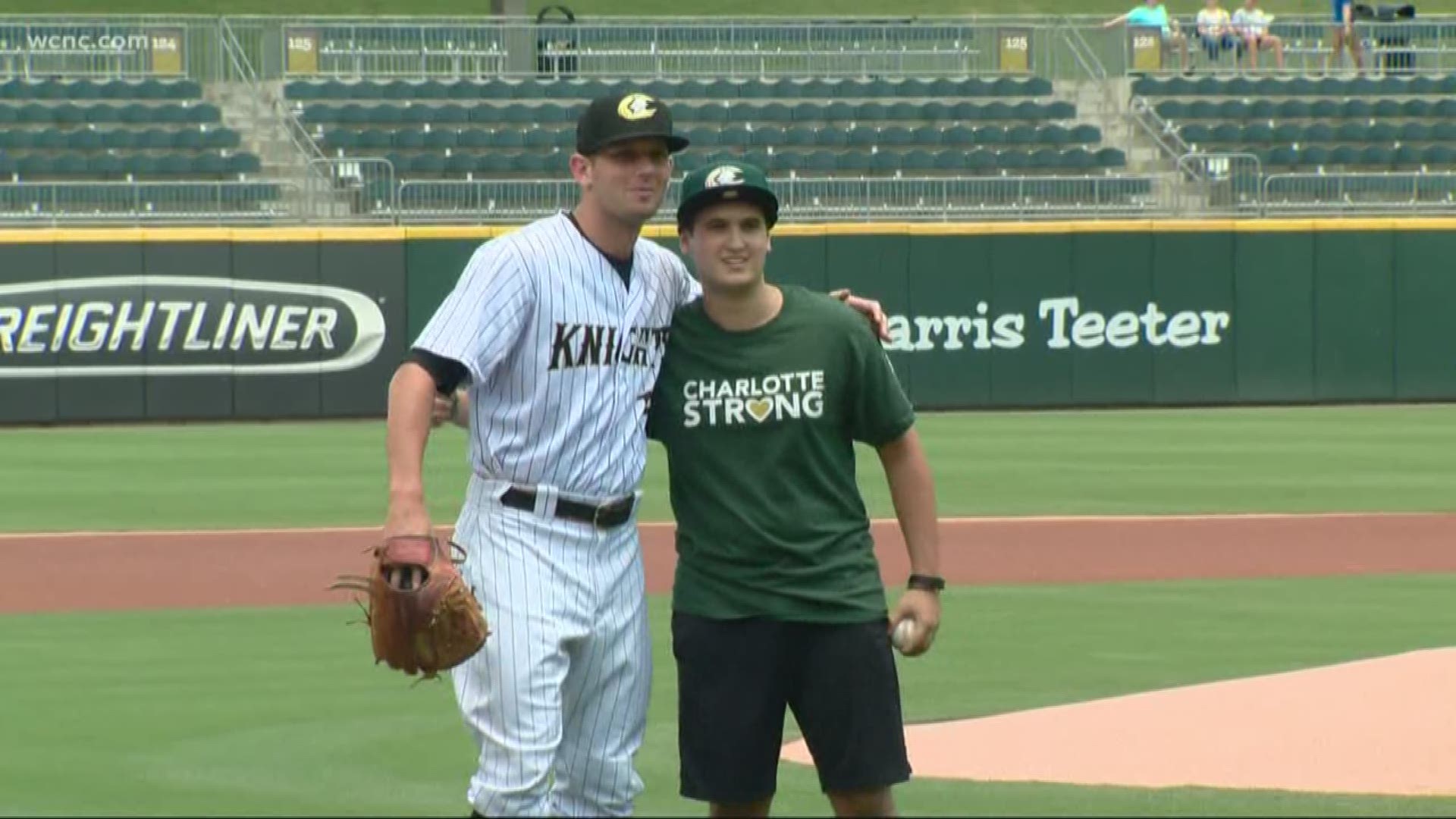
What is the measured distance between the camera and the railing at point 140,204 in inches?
888

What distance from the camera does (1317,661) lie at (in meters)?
9.57

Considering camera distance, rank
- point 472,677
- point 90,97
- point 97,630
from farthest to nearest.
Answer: point 90,97, point 97,630, point 472,677

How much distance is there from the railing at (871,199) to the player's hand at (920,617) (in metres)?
18.0

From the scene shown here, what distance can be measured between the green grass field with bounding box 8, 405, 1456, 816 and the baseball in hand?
150 cm

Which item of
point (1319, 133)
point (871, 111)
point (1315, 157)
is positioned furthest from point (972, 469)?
point (1319, 133)

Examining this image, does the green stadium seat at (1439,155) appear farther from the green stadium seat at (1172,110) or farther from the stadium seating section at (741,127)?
the stadium seating section at (741,127)

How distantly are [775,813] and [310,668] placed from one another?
3189 millimetres

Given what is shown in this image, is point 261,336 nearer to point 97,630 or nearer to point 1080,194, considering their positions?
point 1080,194

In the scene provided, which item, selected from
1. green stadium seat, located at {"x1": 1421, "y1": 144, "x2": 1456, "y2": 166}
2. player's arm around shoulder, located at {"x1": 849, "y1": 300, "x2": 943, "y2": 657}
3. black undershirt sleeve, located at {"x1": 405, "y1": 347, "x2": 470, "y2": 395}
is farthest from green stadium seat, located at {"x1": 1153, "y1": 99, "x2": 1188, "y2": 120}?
black undershirt sleeve, located at {"x1": 405, "y1": 347, "x2": 470, "y2": 395}

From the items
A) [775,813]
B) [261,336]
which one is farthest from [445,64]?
[775,813]

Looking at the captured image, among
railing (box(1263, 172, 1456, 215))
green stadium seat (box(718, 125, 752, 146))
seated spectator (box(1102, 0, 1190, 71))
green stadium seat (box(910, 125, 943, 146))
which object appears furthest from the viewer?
seated spectator (box(1102, 0, 1190, 71))

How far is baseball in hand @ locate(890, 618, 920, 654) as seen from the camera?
530 cm

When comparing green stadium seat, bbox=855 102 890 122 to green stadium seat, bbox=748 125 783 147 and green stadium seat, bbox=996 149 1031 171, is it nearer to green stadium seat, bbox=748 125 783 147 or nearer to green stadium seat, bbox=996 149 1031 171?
green stadium seat, bbox=748 125 783 147

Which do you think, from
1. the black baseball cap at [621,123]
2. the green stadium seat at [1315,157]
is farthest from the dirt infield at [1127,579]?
the green stadium seat at [1315,157]
